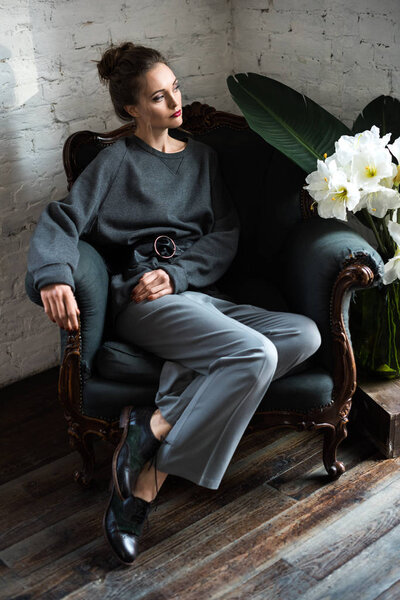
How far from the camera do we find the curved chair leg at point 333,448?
2.24 metres

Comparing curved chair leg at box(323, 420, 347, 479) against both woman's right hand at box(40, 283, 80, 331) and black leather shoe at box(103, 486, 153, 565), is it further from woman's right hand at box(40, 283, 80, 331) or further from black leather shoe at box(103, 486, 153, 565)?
woman's right hand at box(40, 283, 80, 331)

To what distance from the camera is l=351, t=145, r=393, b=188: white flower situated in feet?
6.93

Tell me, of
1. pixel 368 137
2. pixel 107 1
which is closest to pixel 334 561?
pixel 368 137

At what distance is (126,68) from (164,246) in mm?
608

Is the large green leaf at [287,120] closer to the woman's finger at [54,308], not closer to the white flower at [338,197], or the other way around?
the white flower at [338,197]

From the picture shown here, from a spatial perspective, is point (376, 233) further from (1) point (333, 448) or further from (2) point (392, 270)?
(1) point (333, 448)

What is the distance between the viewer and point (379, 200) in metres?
2.17

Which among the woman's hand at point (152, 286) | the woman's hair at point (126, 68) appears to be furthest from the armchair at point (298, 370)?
the woman's hair at point (126, 68)

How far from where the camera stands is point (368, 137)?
84.7 inches

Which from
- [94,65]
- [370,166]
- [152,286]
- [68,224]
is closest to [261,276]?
[152,286]

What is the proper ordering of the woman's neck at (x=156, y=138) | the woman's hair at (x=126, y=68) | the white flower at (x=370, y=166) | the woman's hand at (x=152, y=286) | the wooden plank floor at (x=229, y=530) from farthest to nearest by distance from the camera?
the woman's neck at (x=156, y=138) < the woman's hair at (x=126, y=68) < the woman's hand at (x=152, y=286) < the white flower at (x=370, y=166) < the wooden plank floor at (x=229, y=530)

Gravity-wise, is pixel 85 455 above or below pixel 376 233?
below

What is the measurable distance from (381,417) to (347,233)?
2.06ft

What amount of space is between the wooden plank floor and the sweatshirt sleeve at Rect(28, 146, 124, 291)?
27.9 inches
